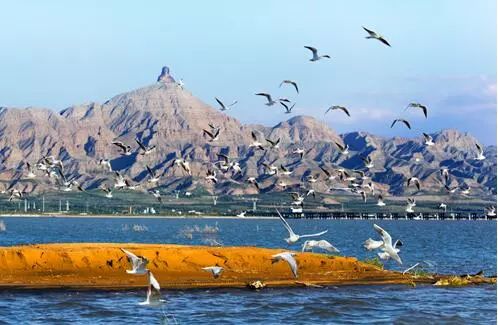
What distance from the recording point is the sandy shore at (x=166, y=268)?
44.8 m

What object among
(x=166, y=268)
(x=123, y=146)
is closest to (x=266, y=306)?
(x=166, y=268)

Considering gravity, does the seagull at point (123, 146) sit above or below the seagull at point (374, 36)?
below

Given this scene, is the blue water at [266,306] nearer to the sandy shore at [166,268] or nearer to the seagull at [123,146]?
the sandy shore at [166,268]

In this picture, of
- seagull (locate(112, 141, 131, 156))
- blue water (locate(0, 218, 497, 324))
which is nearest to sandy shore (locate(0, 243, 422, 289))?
blue water (locate(0, 218, 497, 324))

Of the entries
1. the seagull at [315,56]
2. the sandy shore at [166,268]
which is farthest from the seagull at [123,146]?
the seagull at [315,56]

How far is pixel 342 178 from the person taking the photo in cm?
5928

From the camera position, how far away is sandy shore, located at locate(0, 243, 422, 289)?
44750 millimetres

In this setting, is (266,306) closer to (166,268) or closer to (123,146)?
(166,268)

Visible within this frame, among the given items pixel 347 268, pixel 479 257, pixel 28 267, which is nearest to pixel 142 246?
pixel 28 267

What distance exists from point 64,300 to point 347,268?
17.4 m

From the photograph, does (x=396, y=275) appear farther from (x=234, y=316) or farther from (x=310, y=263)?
(x=234, y=316)

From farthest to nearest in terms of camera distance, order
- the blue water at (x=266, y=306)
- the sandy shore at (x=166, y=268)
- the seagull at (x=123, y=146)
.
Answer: the seagull at (x=123, y=146)
the sandy shore at (x=166, y=268)
the blue water at (x=266, y=306)

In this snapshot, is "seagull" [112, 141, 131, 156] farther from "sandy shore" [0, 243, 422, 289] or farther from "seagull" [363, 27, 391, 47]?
"seagull" [363, 27, 391, 47]

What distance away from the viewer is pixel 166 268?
47.5 metres
